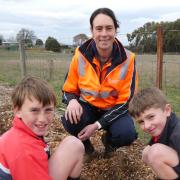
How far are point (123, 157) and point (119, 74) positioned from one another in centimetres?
83

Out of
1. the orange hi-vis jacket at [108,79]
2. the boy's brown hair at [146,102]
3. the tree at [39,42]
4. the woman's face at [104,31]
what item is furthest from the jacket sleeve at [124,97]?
the tree at [39,42]

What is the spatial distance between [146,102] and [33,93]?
2.73 ft

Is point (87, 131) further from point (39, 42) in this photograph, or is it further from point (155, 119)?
point (39, 42)

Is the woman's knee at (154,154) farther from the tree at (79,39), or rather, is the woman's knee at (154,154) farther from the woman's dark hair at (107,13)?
the tree at (79,39)

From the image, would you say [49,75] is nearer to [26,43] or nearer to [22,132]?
[26,43]

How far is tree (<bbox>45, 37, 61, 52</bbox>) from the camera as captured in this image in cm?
980

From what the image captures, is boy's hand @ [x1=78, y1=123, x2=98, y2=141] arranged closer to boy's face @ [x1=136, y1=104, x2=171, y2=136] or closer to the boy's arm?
boy's face @ [x1=136, y1=104, x2=171, y2=136]

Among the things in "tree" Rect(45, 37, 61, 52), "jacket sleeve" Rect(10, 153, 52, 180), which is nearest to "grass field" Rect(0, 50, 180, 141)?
"tree" Rect(45, 37, 61, 52)

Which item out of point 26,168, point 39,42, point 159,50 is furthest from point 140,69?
point 26,168

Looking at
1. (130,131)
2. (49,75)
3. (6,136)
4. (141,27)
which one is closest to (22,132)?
(6,136)

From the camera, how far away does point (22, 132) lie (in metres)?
2.56

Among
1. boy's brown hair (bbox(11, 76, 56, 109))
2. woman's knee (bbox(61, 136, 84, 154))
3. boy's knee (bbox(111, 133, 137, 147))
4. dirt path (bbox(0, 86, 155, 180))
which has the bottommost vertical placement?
dirt path (bbox(0, 86, 155, 180))

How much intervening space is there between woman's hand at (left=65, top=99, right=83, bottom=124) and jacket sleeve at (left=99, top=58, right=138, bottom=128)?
217 millimetres

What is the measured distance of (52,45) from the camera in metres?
10.1
